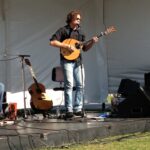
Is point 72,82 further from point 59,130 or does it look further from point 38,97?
point 59,130

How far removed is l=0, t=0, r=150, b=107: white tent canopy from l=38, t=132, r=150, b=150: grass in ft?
9.95

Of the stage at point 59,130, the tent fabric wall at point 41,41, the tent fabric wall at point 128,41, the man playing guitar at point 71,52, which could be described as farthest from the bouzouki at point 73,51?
the tent fabric wall at point 128,41

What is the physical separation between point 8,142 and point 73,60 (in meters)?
2.09

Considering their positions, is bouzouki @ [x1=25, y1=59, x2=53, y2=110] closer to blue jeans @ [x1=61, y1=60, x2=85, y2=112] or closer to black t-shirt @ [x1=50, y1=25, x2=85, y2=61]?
blue jeans @ [x1=61, y1=60, x2=85, y2=112]

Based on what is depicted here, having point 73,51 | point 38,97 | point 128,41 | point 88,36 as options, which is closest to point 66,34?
point 73,51

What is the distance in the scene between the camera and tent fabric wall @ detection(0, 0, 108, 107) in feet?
29.0

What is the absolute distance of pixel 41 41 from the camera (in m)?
9.12

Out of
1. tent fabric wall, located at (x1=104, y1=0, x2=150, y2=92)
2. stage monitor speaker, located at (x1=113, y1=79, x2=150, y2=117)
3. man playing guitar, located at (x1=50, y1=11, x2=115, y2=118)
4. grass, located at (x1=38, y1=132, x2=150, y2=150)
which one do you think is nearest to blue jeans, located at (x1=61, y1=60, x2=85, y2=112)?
man playing guitar, located at (x1=50, y1=11, x2=115, y2=118)

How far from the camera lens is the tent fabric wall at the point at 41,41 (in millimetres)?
8852

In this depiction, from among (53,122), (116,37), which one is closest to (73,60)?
(53,122)

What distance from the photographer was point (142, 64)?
30.0ft

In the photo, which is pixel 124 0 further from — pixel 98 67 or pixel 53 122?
pixel 53 122

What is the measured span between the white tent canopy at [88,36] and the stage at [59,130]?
5.26 feet

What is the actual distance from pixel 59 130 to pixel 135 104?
196 centimetres
